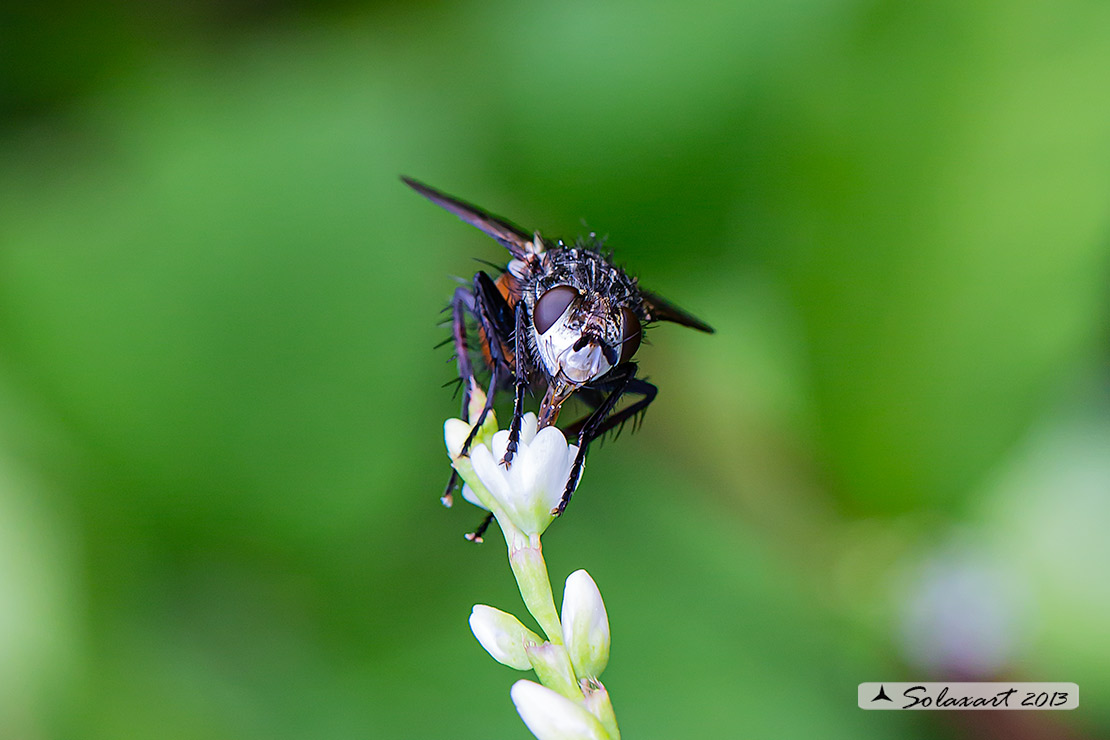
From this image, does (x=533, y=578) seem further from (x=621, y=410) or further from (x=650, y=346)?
(x=650, y=346)

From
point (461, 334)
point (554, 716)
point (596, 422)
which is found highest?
point (461, 334)

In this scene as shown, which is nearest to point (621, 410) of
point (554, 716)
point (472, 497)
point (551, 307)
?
point (551, 307)

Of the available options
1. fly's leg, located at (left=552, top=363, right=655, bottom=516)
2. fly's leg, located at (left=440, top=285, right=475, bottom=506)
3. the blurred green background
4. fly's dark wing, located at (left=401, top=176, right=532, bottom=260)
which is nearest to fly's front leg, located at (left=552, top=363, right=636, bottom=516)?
fly's leg, located at (left=552, top=363, right=655, bottom=516)

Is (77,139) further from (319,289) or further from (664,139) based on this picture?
(664,139)

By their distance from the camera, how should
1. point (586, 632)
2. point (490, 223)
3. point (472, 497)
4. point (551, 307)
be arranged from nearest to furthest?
1. point (586, 632)
2. point (472, 497)
3. point (551, 307)
4. point (490, 223)

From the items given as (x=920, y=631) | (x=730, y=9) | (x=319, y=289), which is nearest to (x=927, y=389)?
(x=920, y=631)

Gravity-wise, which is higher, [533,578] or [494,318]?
[494,318]

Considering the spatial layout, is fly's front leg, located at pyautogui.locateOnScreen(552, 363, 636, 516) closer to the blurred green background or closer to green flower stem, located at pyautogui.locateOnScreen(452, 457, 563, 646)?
green flower stem, located at pyautogui.locateOnScreen(452, 457, 563, 646)
